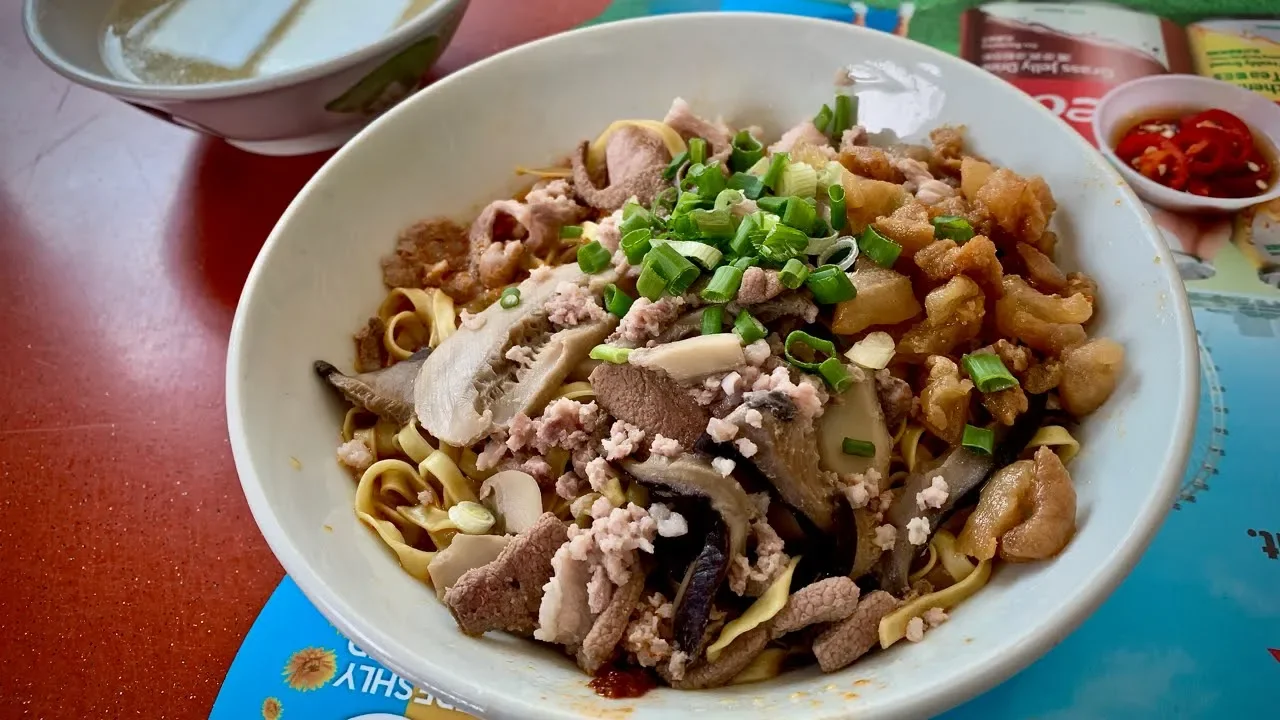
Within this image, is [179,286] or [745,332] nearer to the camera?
[745,332]

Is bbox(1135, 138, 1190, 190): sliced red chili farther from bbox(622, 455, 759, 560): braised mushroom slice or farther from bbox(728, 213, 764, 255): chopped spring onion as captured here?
bbox(622, 455, 759, 560): braised mushroom slice

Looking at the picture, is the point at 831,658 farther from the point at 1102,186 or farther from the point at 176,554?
the point at 176,554

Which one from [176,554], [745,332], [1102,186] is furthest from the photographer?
[176,554]

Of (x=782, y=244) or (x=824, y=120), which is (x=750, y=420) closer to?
(x=782, y=244)

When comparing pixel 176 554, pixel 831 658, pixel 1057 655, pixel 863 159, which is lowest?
pixel 176 554

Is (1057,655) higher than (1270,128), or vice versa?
(1270,128)

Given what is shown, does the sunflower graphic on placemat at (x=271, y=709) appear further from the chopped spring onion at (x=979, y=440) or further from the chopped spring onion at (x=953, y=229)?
the chopped spring onion at (x=953, y=229)

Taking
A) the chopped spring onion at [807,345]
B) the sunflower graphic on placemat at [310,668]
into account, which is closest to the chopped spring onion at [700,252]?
the chopped spring onion at [807,345]

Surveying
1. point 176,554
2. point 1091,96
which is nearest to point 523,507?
point 176,554
